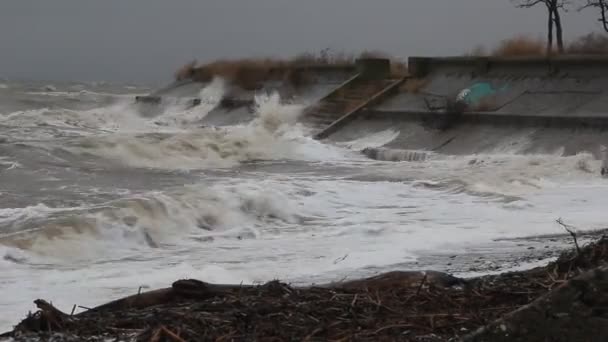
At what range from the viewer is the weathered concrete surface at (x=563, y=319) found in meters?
3.43

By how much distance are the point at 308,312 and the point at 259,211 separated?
29.6 ft

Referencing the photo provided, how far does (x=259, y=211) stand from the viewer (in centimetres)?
1393

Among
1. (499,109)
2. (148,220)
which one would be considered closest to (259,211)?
(148,220)

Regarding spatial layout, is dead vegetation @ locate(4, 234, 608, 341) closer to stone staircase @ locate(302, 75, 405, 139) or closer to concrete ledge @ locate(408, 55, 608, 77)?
concrete ledge @ locate(408, 55, 608, 77)

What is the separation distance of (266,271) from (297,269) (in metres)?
0.30

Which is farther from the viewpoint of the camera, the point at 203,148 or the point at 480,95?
the point at 480,95

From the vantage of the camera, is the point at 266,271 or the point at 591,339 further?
the point at 266,271

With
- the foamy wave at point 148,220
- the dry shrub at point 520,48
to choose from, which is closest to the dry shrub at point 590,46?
the dry shrub at point 520,48

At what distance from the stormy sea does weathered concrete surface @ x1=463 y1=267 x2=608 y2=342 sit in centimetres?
480

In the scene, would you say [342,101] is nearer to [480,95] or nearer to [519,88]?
[480,95]

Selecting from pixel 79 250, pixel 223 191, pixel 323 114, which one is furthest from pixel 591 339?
pixel 323 114

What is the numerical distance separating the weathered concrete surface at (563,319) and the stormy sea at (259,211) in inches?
189

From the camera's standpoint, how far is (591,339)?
3418mm

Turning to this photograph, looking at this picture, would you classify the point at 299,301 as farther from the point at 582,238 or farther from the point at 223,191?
the point at 223,191
